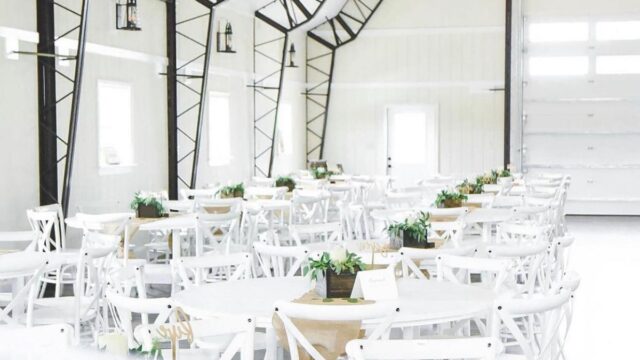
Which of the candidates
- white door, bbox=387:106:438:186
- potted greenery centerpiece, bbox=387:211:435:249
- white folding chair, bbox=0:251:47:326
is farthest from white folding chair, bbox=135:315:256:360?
white door, bbox=387:106:438:186

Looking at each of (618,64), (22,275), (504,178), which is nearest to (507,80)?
(618,64)

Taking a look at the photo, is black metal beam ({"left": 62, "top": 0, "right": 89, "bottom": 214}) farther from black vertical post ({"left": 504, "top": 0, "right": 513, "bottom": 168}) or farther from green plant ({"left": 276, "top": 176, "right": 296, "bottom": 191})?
black vertical post ({"left": 504, "top": 0, "right": 513, "bottom": 168})

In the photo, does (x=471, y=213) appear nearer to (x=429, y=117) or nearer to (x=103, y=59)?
(x=103, y=59)

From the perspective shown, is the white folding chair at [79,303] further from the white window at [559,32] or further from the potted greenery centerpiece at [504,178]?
the white window at [559,32]

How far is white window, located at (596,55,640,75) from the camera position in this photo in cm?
1786

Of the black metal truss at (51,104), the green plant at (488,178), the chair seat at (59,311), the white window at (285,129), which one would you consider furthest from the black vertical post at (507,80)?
the chair seat at (59,311)

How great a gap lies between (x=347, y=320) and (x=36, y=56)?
21.0ft

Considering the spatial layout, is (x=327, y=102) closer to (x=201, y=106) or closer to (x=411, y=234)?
(x=201, y=106)

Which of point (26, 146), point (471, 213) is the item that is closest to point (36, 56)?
point (26, 146)

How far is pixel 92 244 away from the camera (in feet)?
20.8

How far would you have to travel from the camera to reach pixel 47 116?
9.20 metres

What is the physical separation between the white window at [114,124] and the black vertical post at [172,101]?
3.12 feet

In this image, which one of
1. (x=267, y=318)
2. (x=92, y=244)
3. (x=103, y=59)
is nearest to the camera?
(x=267, y=318)

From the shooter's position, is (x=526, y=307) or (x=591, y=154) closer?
(x=526, y=307)
